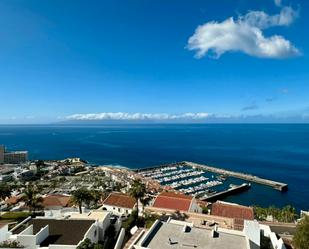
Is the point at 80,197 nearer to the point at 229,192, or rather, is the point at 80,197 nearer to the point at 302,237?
the point at 302,237

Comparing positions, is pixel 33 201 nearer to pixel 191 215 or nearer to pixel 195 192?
pixel 191 215

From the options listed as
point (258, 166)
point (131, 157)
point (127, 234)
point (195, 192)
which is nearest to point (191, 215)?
point (127, 234)

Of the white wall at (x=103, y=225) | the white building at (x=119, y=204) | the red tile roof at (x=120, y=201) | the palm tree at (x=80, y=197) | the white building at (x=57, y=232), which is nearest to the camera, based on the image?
the white building at (x=57, y=232)

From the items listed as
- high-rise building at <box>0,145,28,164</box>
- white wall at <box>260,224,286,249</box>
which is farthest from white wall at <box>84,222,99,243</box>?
high-rise building at <box>0,145,28,164</box>

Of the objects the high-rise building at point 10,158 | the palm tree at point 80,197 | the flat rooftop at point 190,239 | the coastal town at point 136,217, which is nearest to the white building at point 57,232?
the coastal town at point 136,217

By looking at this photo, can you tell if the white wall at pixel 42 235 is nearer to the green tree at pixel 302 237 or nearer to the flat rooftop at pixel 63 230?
the flat rooftop at pixel 63 230

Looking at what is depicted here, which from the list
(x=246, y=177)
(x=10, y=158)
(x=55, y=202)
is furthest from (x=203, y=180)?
(x=10, y=158)

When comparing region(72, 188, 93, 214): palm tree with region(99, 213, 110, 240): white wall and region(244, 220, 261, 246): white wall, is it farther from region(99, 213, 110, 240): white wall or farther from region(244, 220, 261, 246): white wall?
region(244, 220, 261, 246): white wall
